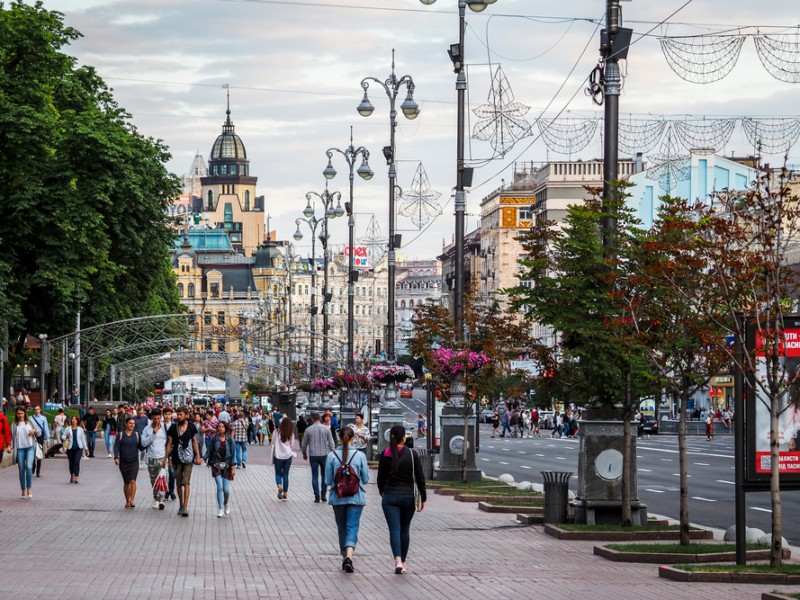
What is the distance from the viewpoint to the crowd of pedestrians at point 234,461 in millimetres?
16500

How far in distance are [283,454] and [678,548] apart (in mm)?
11925

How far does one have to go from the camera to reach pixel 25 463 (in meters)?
28.3

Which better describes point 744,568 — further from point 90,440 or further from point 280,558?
point 90,440

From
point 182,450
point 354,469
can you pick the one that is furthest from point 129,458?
point 354,469

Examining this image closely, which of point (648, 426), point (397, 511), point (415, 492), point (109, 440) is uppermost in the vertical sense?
point (415, 492)

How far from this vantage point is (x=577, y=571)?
17.1 metres

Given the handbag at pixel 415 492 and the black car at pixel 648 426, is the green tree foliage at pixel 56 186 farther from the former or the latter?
the black car at pixel 648 426

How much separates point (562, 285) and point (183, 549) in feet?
18.7

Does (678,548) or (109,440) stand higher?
(678,548)

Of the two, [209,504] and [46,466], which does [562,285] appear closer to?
[209,504]

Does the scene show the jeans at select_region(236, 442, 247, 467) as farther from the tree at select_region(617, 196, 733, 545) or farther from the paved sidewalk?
the tree at select_region(617, 196, 733, 545)

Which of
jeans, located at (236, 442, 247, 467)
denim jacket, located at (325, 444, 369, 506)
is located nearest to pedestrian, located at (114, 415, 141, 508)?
denim jacket, located at (325, 444, 369, 506)

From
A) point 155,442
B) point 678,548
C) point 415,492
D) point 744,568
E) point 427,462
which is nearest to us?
point 744,568

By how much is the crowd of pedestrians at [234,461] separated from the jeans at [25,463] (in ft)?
0.05
